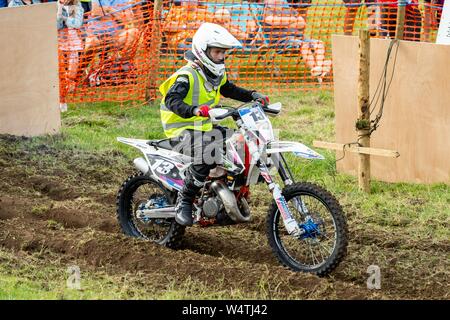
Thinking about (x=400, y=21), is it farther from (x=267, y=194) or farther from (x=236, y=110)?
(x=236, y=110)

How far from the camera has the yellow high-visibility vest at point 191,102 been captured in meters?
7.85

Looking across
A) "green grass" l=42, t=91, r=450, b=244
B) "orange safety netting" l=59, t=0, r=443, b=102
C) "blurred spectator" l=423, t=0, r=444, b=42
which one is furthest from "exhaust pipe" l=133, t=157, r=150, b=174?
"blurred spectator" l=423, t=0, r=444, b=42

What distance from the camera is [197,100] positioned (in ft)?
26.0

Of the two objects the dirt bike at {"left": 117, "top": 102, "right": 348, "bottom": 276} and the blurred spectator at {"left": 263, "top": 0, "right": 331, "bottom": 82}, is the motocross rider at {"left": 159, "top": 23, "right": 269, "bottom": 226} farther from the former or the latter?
the blurred spectator at {"left": 263, "top": 0, "right": 331, "bottom": 82}

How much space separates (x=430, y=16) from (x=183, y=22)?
15.0ft

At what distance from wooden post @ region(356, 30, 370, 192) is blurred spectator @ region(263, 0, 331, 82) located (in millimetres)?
5719

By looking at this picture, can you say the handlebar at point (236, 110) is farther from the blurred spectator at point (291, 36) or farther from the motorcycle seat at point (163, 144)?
the blurred spectator at point (291, 36)

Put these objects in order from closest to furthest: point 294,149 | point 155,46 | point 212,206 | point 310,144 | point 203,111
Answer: point 294,149 < point 203,111 < point 212,206 < point 310,144 < point 155,46

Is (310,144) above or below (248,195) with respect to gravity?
below

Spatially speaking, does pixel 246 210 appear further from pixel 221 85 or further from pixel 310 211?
pixel 221 85

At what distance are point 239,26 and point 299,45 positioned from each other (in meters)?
1.28

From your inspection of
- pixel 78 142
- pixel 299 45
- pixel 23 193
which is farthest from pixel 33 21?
pixel 299 45


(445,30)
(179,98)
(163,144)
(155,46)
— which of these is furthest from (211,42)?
(155,46)

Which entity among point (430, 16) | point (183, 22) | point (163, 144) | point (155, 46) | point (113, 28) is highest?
point (430, 16)
